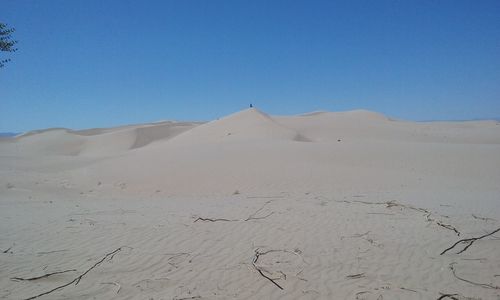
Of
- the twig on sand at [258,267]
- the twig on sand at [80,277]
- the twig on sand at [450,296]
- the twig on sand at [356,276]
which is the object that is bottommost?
the twig on sand at [450,296]

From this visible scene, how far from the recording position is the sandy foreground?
172 inches

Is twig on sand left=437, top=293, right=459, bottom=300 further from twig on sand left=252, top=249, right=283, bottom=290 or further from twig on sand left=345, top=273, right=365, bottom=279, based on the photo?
twig on sand left=252, top=249, right=283, bottom=290

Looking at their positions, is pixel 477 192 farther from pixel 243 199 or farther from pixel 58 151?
pixel 58 151

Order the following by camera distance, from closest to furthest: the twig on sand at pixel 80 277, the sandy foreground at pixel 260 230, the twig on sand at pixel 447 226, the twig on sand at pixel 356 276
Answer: the twig on sand at pixel 80 277 < the sandy foreground at pixel 260 230 < the twig on sand at pixel 356 276 < the twig on sand at pixel 447 226

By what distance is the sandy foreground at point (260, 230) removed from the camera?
172 inches

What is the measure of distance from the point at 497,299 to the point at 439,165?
39.2ft

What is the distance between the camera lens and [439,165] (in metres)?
14.5

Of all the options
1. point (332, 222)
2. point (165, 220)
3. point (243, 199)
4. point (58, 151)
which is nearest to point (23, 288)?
point (165, 220)

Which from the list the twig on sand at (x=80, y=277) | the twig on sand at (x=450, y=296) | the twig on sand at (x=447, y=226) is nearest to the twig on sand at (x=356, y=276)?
the twig on sand at (x=450, y=296)

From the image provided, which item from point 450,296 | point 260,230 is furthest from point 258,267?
point 450,296

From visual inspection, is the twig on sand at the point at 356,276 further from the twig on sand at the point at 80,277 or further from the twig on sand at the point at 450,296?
the twig on sand at the point at 80,277

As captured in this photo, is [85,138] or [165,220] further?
[85,138]

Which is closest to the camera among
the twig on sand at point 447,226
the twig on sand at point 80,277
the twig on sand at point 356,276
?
the twig on sand at point 80,277

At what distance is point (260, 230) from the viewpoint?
6.58 meters
